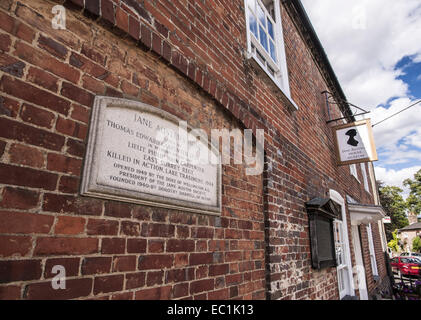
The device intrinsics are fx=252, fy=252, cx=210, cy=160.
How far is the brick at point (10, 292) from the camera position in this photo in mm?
1013

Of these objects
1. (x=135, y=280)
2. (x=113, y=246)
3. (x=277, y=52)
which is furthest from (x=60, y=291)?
(x=277, y=52)

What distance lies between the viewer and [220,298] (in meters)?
2.07

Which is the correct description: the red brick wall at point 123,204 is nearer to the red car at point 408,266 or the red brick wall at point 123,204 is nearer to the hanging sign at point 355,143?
the hanging sign at point 355,143

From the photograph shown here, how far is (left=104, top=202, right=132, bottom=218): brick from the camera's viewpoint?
144cm

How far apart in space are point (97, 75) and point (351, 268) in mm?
6807

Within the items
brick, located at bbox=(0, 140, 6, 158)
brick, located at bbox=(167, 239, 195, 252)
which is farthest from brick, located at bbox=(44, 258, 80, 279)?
brick, located at bbox=(167, 239, 195, 252)

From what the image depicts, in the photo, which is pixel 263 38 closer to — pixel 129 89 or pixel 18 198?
pixel 129 89

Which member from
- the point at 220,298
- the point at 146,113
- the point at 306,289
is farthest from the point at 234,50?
the point at 306,289

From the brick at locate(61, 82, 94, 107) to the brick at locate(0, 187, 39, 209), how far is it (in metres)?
0.55

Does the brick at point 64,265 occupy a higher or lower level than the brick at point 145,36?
lower

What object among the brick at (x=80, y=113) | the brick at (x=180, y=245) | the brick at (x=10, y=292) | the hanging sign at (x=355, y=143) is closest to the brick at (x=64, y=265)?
the brick at (x=10, y=292)

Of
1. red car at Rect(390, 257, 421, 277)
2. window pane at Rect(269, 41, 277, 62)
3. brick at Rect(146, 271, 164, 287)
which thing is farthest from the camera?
red car at Rect(390, 257, 421, 277)

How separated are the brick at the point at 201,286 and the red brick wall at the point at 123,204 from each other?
0.04ft

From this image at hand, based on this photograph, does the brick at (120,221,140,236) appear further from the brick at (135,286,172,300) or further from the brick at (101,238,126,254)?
the brick at (135,286,172,300)
